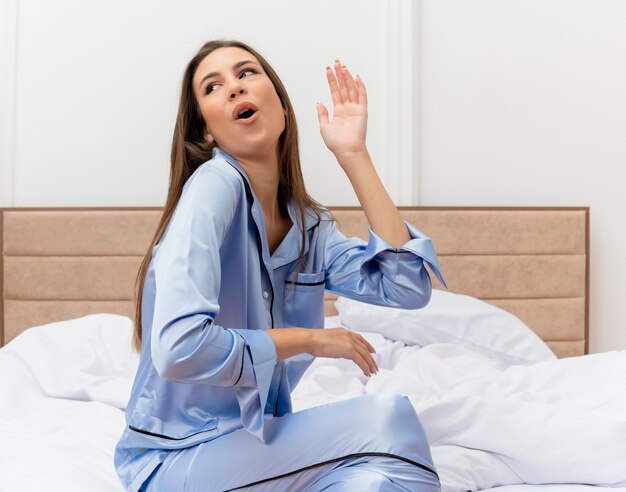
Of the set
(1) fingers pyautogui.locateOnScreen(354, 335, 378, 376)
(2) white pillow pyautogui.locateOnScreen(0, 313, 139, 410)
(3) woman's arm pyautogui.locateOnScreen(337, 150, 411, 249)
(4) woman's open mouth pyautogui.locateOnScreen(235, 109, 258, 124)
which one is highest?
(4) woman's open mouth pyautogui.locateOnScreen(235, 109, 258, 124)

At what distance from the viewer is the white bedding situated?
143 centimetres

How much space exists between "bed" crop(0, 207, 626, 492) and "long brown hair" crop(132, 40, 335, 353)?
0.46m

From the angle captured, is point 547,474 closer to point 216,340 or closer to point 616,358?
point 616,358

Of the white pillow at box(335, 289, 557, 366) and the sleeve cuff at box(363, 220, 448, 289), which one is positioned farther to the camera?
the white pillow at box(335, 289, 557, 366)

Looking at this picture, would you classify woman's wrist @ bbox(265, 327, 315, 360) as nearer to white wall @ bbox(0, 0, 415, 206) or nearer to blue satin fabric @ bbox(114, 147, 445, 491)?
blue satin fabric @ bbox(114, 147, 445, 491)

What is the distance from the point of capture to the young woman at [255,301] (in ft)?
3.92

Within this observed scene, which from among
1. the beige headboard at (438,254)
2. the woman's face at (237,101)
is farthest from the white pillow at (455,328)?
the woman's face at (237,101)

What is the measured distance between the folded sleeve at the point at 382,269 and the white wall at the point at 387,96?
1586 mm

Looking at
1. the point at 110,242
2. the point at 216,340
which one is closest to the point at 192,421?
the point at 216,340

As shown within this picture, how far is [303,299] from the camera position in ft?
5.08

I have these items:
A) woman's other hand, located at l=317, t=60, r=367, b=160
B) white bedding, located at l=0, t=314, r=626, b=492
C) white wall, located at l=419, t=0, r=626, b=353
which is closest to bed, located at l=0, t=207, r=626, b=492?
white bedding, located at l=0, t=314, r=626, b=492

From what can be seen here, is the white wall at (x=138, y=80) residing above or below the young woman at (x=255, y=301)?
above

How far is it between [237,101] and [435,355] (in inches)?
44.9

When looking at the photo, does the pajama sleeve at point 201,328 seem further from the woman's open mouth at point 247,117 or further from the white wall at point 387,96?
the white wall at point 387,96
